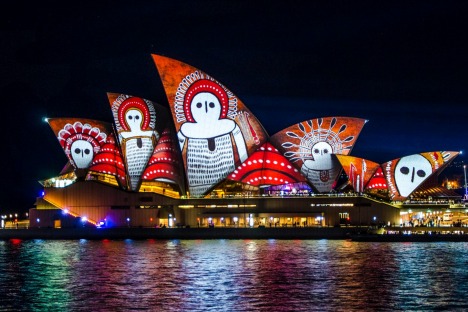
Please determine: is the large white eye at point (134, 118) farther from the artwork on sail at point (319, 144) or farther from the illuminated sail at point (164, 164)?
the artwork on sail at point (319, 144)

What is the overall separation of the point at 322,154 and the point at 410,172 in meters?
7.69

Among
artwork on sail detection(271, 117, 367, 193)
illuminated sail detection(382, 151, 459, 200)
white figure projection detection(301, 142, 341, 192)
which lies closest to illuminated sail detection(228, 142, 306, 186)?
artwork on sail detection(271, 117, 367, 193)

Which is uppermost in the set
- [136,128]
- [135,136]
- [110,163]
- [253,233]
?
[136,128]

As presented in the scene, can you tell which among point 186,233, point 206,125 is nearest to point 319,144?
point 206,125

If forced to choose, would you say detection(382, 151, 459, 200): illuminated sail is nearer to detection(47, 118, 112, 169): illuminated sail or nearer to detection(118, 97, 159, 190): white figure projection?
detection(118, 97, 159, 190): white figure projection

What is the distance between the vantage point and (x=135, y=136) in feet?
258

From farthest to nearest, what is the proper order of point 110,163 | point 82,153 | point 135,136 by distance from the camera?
point 82,153
point 110,163
point 135,136

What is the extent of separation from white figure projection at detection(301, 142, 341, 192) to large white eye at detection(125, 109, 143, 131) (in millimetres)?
14892

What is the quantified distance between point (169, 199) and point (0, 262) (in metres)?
27.1

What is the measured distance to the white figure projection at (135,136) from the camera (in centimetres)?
7781

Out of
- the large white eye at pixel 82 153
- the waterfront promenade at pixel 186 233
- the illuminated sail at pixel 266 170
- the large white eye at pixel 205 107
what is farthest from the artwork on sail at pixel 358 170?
the large white eye at pixel 82 153

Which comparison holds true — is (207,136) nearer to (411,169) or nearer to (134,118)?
(134,118)

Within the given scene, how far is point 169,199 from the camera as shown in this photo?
7775 cm

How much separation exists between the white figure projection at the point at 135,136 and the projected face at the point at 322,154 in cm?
1407
